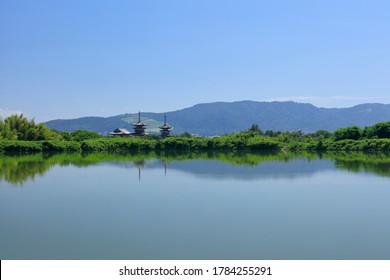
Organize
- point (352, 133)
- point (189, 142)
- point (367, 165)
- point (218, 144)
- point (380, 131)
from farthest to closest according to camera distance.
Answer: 1. point (189, 142)
2. point (218, 144)
3. point (352, 133)
4. point (380, 131)
5. point (367, 165)

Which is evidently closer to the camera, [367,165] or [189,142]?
[367,165]

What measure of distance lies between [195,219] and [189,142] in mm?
32002

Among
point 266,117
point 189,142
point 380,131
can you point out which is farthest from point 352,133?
point 266,117

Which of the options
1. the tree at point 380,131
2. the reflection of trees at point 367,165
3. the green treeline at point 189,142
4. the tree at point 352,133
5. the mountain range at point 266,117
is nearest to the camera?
the reflection of trees at point 367,165

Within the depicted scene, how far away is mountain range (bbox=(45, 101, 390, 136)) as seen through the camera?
170 m

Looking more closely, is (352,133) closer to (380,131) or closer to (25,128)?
(380,131)

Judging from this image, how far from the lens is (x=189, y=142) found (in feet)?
132

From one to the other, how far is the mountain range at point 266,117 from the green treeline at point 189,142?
4532 inches

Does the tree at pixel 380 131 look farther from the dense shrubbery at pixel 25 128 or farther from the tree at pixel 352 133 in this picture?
the dense shrubbery at pixel 25 128

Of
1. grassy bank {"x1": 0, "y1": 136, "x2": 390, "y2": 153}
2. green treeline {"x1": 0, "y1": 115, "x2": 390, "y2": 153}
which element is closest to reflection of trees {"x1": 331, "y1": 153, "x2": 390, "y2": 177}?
green treeline {"x1": 0, "y1": 115, "x2": 390, "y2": 153}

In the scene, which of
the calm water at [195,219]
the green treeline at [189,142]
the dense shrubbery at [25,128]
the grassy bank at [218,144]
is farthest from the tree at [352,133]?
the calm water at [195,219]

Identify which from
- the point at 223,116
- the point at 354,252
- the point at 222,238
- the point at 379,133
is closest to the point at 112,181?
the point at 222,238

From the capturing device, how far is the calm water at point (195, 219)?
20.6ft

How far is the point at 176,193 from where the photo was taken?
458 inches
